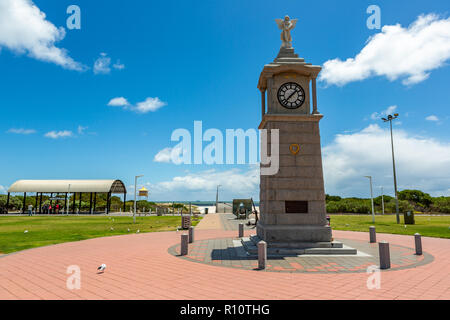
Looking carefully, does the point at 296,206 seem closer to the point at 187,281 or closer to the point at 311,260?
the point at 311,260

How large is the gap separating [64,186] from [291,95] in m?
47.2

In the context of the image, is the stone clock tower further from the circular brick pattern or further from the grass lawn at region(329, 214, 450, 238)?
the grass lawn at region(329, 214, 450, 238)

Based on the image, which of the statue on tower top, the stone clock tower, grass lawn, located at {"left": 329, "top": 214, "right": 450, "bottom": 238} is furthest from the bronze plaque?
grass lawn, located at {"left": 329, "top": 214, "right": 450, "bottom": 238}

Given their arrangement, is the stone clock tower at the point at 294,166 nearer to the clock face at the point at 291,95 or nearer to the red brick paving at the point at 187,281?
the clock face at the point at 291,95

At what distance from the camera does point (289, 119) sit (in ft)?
40.6

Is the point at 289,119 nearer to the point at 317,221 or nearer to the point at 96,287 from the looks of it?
the point at 317,221

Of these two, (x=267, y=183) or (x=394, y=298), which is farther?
(x=267, y=183)

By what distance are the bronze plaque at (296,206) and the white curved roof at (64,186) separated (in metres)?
39.7

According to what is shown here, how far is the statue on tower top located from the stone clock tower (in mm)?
747

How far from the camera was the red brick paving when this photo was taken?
6.11m
